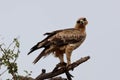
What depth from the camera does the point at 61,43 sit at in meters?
11.4

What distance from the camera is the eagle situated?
11000 millimetres

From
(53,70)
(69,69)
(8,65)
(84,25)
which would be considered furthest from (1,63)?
(84,25)

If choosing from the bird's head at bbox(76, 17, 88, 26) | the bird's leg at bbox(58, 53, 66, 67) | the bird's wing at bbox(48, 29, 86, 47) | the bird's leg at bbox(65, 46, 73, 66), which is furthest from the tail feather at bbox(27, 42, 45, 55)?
the bird's head at bbox(76, 17, 88, 26)

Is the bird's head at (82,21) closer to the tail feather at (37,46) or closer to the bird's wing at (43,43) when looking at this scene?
the bird's wing at (43,43)

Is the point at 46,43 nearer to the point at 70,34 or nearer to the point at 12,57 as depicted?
the point at 70,34

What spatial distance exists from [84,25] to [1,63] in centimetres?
411

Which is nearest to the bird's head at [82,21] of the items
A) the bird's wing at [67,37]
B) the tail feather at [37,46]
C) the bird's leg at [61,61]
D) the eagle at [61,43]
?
the eagle at [61,43]

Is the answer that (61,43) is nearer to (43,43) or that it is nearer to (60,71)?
(43,43)

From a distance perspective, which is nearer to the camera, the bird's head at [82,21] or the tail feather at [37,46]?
the tail feather at [37,46]

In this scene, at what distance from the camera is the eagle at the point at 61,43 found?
11000 millimetres

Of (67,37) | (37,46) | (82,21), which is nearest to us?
(37,46)

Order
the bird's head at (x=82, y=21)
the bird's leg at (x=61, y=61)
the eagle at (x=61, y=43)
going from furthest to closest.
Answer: the bird's head at (x=82, y=21)
the eagle at (x=61, y=43)
the bird's leg at (x=61, y=61)

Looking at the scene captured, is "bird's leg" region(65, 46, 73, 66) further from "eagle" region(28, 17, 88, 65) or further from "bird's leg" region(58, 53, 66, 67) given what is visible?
"bird's leg" region(58, 53, 66, 67)

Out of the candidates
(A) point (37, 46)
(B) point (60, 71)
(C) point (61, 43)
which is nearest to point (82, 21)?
(C) point (61, 43)
